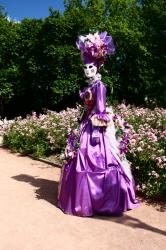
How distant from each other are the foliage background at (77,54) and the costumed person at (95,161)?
30.6 feet

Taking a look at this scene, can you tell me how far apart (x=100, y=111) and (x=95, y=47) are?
0.94 m

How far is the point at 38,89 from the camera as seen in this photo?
17.7 m

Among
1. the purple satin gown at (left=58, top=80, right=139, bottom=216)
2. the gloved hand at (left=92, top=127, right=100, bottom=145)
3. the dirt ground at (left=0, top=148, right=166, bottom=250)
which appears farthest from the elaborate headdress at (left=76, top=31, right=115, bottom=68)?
the dirt ground at (left=0, top=148, right=166, bottom=250)

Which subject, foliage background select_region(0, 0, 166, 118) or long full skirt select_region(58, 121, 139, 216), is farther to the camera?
foliage background select_region(0, 0, 166, 118)

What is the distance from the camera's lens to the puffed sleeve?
5754mm

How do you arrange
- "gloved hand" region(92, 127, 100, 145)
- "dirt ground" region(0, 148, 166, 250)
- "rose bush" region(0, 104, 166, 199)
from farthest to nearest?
"rose bush" region(0, 104, 166, 199) → "gloved hand" region(92, 127, 100, 145) → "dirt ground" region(0, 148, 166, 250)

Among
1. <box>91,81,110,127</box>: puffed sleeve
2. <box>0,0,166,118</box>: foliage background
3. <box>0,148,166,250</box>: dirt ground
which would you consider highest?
<box>0,0,166,118</box>: foliage background

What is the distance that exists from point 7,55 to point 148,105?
6687 millimetres

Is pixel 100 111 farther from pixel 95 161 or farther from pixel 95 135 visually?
pixel 95 161

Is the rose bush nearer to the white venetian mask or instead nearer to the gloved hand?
the gloved hand

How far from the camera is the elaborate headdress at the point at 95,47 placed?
6.01 metres

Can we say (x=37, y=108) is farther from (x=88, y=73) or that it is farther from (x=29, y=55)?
(x=88, y=73)

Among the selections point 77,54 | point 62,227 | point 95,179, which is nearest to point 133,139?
point 95,179

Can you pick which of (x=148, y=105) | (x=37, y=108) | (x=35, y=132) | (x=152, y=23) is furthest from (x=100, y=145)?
(x=37, y=108)
